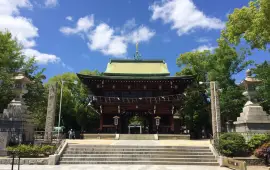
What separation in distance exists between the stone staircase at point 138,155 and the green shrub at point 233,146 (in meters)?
0.99

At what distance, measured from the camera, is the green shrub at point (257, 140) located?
45.9 feet

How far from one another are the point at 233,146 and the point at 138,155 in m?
6.17

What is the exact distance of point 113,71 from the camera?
35.2 metres

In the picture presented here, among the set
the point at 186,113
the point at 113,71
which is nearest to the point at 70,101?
the point at 113,71

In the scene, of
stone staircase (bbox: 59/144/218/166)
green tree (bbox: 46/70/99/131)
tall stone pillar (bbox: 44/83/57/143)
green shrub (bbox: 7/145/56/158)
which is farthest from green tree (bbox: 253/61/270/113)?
green tree (bbox: 46/70/99/131)

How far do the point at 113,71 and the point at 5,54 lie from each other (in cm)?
1630

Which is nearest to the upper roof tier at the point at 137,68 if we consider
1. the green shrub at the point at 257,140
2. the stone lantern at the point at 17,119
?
the stone lantern at the point at 17,119

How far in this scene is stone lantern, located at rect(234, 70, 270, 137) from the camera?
14891 mm

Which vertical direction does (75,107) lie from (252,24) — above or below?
below

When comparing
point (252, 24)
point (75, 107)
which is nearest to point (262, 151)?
point (252, 24)

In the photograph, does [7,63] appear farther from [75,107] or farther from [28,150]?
[75,107]

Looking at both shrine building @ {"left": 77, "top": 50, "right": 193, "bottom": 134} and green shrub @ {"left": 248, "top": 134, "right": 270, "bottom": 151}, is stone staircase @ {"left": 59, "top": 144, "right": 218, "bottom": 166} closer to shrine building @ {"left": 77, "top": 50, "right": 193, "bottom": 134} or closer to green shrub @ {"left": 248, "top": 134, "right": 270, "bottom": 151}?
green shrub @ {"left": 248, "top": 134, "right": 270, "bottom": 151}

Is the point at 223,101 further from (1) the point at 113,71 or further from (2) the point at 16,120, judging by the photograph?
(2) the point at 16,120

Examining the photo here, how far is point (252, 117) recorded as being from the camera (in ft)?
49.4
